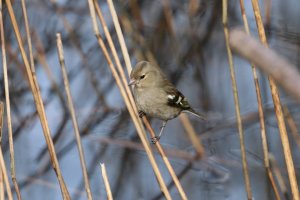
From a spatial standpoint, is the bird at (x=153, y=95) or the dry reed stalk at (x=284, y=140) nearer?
the dry reed stalk at (x=284, y=140)

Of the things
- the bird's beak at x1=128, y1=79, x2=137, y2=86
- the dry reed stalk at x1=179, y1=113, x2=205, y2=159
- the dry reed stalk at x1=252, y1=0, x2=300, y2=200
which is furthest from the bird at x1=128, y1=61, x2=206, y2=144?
the dry reed stalk at x1=252, y1=0, x2=300, y2=200

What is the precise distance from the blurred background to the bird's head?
821 mm

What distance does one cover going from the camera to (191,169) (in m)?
3.68

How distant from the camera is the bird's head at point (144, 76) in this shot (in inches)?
110

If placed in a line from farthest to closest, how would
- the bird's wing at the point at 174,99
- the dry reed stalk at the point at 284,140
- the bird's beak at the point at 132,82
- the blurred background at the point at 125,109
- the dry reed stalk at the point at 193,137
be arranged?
1. the dry reed stalk at the point at 193,137
2. the blurred background at the point at 125,109
3. the bird's wing at the point at 174,99
4. the bird's beak at the point at 132,82
5. the dry reed stalk at the point at 284,140

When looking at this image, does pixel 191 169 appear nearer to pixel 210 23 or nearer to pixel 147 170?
pixel 147 170

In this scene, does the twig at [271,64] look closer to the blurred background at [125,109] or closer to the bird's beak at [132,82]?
the bird's beak at [132,82]

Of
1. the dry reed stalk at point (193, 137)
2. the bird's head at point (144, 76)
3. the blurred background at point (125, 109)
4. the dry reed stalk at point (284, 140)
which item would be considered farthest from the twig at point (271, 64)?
the dry reed stalk at point (193, 137)

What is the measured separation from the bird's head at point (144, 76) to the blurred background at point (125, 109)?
821 millimetres

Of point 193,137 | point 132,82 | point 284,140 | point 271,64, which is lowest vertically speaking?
point 271,64

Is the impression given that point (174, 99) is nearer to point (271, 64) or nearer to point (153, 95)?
point (153, 95)

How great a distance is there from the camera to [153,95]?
2998 millimetres

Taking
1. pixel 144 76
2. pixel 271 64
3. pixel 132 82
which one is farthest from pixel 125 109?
pixel 271 64

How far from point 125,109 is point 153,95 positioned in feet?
4.57
